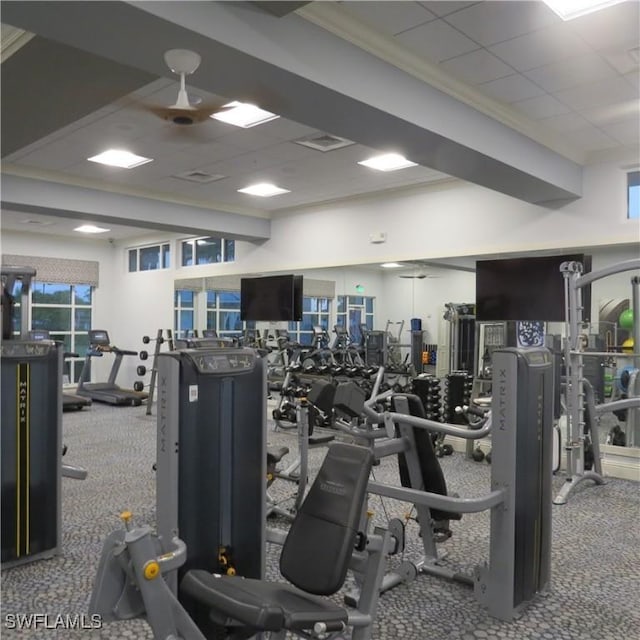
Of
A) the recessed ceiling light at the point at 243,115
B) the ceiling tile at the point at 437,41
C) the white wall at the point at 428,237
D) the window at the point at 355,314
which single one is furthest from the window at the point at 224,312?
the ceiling tile at the point at 437,41

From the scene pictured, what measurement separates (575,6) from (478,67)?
2.44ft

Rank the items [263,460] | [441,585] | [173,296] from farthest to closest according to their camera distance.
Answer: [173,296] → [441,585] → [263,460]

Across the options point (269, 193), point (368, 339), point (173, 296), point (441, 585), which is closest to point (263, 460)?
point (441, 585)

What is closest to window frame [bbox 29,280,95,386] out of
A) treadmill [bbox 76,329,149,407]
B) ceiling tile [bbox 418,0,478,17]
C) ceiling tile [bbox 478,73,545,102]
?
treadmill [bbox 76,329,149,407]

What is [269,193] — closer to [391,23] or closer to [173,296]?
[173,296]

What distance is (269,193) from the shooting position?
7.24 metres

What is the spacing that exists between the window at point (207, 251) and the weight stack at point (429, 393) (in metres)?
4.12

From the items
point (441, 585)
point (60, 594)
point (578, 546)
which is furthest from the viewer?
point (578, 546)

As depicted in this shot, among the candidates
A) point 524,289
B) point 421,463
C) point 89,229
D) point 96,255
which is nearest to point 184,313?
point 89,229

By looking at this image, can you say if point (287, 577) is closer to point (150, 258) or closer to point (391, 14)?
point (391, 14)

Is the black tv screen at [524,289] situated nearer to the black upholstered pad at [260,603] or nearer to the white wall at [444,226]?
the white wall at [444,226]

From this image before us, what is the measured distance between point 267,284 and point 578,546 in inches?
208

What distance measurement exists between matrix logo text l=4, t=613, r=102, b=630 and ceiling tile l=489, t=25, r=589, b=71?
3.73m

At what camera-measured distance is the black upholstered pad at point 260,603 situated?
5.32 ft
